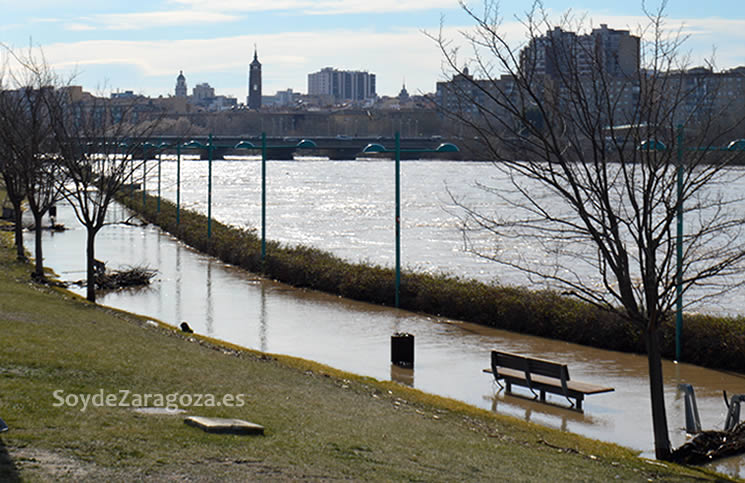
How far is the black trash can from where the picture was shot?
16.3m

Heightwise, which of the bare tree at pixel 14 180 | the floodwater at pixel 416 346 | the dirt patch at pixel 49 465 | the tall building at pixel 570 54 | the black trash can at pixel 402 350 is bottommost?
the floodwater at pixel 416 346

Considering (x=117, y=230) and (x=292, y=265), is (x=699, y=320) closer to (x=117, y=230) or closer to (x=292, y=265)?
(x=292, y=265)

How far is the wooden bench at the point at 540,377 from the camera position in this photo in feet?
43.5

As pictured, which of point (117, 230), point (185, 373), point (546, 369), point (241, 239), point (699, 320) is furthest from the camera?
point (117, 230)

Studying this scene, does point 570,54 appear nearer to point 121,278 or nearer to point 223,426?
point 223,426

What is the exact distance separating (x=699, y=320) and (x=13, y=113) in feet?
69.1

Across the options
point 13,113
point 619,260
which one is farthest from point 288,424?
point 13,113

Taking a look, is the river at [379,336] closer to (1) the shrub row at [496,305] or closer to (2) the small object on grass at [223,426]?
(1) the shrub row at [496,305]

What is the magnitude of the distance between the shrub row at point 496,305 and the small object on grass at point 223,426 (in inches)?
344

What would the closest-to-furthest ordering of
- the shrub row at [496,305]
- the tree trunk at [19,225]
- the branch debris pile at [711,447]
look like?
the branch debris pile at [711,447] < the shrub row at [496,305] < the tree trunk at [19,225]

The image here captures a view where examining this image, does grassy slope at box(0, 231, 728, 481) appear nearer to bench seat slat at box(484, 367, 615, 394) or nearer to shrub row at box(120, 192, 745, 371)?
bench seat slat at box(484, 367, 615, 394)

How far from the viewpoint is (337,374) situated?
46.8 ft

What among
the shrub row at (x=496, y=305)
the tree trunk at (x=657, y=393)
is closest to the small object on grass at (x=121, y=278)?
the shrub row at (x=496, y=305)

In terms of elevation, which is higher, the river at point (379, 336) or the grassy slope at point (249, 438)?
the grassy slope at point (249, 438)
